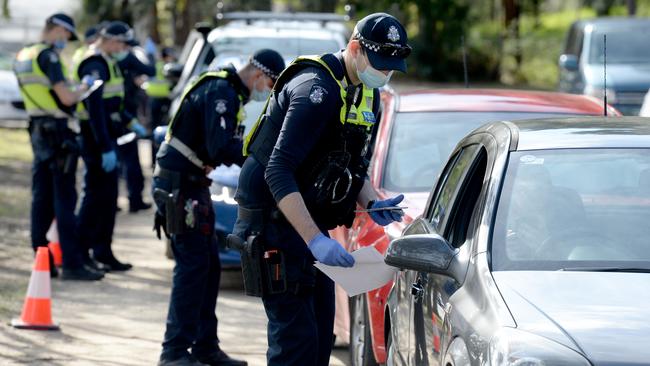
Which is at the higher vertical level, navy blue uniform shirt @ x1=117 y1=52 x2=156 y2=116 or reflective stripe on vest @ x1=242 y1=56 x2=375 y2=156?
reflective stripe on vest @ x1=242 y1=56 x2=375 y2=156

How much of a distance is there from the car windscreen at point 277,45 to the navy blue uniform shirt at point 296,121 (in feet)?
22.5

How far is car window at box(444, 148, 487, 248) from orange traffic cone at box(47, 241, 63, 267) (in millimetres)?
6070

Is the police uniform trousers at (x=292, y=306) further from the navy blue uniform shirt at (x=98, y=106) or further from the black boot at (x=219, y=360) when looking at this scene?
the navy blue uniform shirt at (x=98, y=106)

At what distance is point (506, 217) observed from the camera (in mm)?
4719

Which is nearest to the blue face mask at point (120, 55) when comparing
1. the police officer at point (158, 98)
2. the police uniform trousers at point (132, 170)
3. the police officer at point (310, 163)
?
the police uniform trousers at point (132, 170)

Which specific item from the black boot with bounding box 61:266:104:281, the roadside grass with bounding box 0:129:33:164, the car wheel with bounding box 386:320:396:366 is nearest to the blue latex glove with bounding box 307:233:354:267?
the car wheel with bounding box 386:320:396:366

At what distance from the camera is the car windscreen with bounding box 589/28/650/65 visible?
739 inches

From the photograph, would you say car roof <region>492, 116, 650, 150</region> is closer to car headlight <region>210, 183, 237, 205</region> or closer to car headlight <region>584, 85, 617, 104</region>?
car headlight <region>210, 183, 237, 205</region>

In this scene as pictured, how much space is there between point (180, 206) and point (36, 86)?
341 cm

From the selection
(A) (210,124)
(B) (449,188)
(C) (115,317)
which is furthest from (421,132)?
(C) (115,317)

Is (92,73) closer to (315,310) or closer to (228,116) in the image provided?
(228,116)

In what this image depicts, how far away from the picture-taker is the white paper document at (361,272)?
5.23 m

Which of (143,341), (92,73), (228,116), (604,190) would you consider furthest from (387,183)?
(92,73)

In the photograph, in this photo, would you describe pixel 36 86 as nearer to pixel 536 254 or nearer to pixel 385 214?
pixel 385 214
